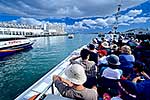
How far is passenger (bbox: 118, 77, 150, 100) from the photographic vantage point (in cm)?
296

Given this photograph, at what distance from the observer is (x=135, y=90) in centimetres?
317

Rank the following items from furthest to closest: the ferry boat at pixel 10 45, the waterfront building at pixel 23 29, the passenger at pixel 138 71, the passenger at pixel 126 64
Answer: the waterfront building at pixel 23 29 → the ferry boat at pixel 10 45 → the passenger at pixel 126 64 → the passenger at pixel 138 71

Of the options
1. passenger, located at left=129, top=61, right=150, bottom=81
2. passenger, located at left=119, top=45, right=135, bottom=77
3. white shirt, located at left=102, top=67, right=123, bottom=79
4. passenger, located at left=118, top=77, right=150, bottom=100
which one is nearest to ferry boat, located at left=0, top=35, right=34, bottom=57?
passenger, located at left=119, top=45, right=135, bottom=77

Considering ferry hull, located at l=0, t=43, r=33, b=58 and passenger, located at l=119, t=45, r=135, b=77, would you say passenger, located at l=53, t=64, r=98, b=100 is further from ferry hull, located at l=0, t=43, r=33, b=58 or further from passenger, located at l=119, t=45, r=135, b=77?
ferry hull, located at l=0, t=43, r=33, b=58

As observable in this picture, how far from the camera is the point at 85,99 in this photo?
283 cm

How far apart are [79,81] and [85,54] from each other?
196 centimetres

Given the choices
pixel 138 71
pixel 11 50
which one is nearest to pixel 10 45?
pixel 11 50

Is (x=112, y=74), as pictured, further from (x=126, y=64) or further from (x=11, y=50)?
(x=11, y=50)

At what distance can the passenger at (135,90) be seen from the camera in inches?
117

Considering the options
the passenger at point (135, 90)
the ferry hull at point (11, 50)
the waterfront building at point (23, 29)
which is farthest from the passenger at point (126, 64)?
the waterfront building at point (23, 29)

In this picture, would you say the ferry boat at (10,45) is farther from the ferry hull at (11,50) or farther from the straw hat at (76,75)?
the straw hat at (76,75)

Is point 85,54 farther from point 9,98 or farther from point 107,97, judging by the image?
point 9,98

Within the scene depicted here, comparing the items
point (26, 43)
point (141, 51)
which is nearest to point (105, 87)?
point (141, 51)

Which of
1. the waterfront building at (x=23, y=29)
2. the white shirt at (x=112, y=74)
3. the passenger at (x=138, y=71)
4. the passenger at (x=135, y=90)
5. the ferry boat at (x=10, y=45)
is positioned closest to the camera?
the passenger at (x=135, y=90)
